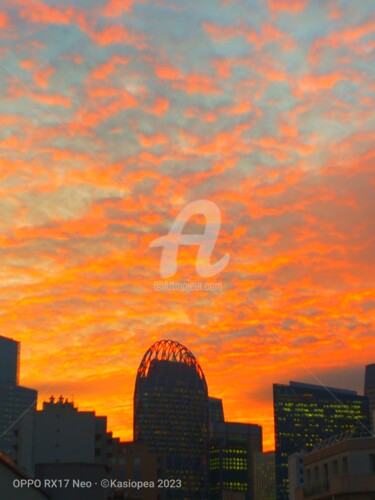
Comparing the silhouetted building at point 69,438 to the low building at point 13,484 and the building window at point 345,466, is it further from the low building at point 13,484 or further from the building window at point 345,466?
the low building at point 13,484

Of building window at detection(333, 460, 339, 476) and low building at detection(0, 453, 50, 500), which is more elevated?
building window at detection(333, 460, 339, 476)

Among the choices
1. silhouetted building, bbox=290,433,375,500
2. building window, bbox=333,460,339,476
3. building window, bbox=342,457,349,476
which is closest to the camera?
silhouetted building, bbox=290,433,375,500

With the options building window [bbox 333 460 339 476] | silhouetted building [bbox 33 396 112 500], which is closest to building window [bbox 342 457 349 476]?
building window [bbox 333 460 339 476]

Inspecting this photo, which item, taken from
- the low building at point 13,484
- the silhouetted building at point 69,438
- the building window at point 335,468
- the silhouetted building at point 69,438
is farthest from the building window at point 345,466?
the silhouetted building at point 69,438

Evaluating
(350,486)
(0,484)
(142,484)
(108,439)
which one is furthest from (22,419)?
(0,484)

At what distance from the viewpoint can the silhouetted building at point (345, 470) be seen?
66062mm

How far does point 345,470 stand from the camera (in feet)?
226

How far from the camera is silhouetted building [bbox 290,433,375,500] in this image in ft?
217

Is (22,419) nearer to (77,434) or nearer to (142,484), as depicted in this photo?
(77,434)

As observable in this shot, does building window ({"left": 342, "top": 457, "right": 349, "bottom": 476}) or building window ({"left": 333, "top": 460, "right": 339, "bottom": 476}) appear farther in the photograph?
building window ({"left": 333, "top": 460, "right": 339, "bottom": 476})

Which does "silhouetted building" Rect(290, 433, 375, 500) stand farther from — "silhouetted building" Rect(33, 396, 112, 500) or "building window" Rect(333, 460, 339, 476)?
"silhouetted building" Rect(33, 396, 112, 500)

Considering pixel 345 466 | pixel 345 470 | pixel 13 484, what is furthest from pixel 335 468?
pixel 13 484

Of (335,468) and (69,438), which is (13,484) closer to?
(335,468)

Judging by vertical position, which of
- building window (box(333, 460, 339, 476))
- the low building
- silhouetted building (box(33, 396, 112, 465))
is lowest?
the low building
